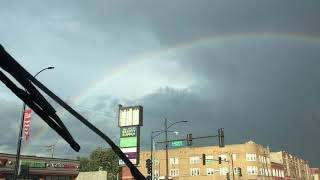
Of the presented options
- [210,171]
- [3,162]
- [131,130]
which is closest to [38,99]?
[3,162]

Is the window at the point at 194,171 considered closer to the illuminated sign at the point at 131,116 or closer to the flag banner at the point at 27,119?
the illuminated sign at the point at 131,116

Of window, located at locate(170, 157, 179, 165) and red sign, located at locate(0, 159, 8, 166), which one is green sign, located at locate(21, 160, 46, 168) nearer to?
red sign, located at locate(0, 159, 8, 166)

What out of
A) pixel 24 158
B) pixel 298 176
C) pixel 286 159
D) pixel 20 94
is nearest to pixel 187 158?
pixel 286 159

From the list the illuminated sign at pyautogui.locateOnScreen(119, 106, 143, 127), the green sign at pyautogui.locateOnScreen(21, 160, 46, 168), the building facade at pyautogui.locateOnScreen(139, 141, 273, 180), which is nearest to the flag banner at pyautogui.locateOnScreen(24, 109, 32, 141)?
the green sign at pyautogui.locateOnScreen(21, 160, 46, 168)

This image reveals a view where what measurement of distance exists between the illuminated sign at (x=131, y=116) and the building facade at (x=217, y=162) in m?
36.4

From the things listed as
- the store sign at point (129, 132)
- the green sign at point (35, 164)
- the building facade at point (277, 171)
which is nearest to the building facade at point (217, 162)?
the building facade at point (277, 171)

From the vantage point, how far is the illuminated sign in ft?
261

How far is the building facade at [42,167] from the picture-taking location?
175 feet

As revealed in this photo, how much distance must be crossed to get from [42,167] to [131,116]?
85.4 ft

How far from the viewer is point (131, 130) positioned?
78562 mm

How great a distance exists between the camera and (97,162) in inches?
5349

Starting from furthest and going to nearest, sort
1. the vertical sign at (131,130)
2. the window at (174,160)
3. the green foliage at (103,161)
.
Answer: the green foliage at (103,161) → the window at (174,160) → the vertical sign at (131,130)

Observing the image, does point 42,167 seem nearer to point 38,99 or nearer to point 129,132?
point 129,132

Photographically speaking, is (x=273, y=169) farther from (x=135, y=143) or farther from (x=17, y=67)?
(x=17, y=67)
